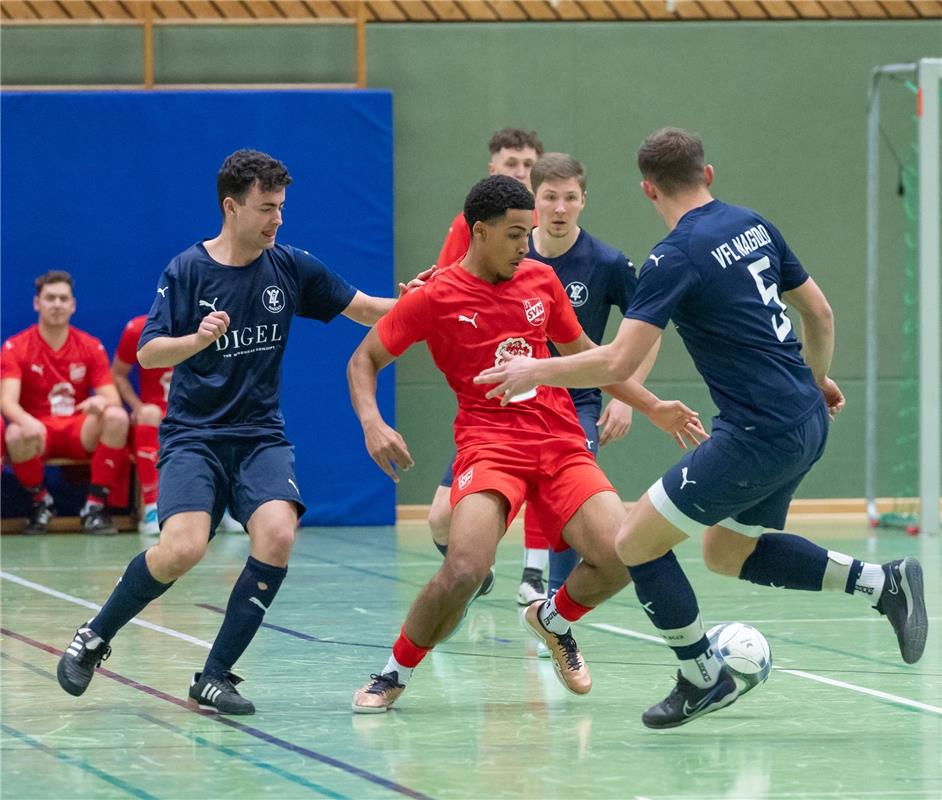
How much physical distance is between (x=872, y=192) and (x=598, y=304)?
18.1ft

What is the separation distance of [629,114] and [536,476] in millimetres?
7376

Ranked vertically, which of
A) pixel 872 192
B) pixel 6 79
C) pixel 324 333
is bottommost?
pixel 324 333

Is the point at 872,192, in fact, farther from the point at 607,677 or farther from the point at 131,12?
the point at 607,677

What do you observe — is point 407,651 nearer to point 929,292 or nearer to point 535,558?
point 535,558

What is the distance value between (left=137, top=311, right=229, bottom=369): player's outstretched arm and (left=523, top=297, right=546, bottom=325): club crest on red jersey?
3.45 feet

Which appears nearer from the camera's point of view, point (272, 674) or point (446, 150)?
point (272, 674)

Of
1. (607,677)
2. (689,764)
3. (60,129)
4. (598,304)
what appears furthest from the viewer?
(60,129)

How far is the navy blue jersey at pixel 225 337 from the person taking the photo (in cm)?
556

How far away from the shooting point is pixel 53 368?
11266 mm

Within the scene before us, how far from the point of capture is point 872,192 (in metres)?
12.0

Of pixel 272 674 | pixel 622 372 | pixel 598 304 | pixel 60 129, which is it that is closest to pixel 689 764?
pixel 622 372

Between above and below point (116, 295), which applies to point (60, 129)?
above

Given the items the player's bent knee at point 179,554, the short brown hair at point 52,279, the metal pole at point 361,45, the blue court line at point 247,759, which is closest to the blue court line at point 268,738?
the blue court line at point 247,759

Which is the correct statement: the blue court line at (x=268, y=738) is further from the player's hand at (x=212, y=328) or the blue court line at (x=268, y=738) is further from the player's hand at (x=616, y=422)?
the player's hand at (x=616, y=422)
